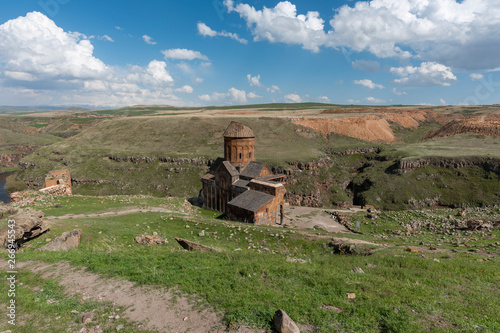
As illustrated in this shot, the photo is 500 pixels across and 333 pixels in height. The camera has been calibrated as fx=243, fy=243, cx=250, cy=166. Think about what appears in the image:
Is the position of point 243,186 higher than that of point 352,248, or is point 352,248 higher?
point 243,186

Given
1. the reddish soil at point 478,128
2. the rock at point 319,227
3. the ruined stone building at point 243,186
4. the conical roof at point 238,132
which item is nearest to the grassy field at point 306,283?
the rock at point 319,227

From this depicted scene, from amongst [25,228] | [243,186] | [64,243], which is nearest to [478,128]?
[243,186]

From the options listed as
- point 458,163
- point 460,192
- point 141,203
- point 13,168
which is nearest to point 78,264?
point 141,203

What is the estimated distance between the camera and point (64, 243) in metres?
13.8

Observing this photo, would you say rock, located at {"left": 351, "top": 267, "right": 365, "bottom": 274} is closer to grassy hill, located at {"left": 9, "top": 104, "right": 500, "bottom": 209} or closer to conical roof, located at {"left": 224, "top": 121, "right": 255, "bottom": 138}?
conical roof, located at {"left": 224, "top": 121, "right": 255, "bottom": 138}

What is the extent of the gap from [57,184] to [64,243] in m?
27.1

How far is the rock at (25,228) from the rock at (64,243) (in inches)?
58.5

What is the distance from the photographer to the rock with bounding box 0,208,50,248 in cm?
1341

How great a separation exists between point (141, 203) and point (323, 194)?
111 ft

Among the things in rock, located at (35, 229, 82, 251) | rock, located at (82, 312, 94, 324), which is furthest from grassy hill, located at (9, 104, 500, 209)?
rock, located at (82, 312, 94, 324)

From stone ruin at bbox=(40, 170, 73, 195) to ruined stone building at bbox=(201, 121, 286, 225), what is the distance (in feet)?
62.4

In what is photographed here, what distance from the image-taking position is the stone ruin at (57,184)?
31719 mm

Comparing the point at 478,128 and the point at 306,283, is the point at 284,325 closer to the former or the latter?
the point at 306,283

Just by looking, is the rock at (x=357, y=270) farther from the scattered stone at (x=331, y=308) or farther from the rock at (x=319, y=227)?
the rock at (x=319, y=227)
